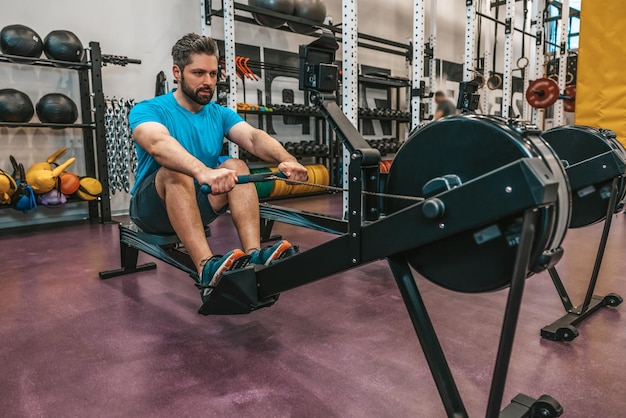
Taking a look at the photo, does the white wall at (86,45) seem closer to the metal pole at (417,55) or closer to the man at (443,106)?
the metal pole at (417,55)

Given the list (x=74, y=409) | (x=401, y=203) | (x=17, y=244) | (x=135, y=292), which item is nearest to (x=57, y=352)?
(x=74, y=409)

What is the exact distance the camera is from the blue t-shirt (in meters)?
1.97

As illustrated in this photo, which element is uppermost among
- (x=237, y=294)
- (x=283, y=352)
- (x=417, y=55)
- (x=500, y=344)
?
(x=417, y=55)

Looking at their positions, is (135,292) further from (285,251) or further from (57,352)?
(285,251)

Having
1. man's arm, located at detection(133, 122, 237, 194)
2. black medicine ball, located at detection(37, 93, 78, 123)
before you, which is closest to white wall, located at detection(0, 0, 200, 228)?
black medicine ball, located at detection(37, 93, 78, 123)

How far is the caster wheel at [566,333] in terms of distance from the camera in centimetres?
165

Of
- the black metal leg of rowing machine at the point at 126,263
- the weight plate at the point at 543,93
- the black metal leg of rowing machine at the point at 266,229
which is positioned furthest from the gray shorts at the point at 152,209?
the weight plate at the point at 543,93

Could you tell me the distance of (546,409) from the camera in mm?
1157

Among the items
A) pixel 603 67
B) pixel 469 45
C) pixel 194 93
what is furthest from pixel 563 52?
pixel 194 93

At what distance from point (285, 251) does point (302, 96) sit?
4.96m

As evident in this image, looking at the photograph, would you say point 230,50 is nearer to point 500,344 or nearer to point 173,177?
point 173,177

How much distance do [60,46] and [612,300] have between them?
165 inches

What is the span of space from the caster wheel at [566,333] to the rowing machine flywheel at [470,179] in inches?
30.8

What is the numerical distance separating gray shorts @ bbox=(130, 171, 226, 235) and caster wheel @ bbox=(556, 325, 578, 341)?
142 cm
